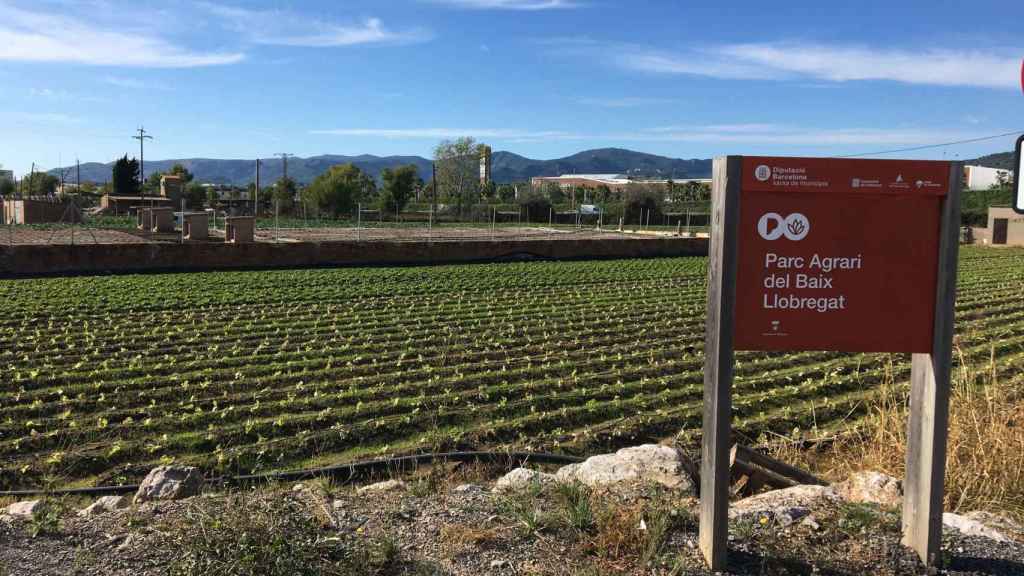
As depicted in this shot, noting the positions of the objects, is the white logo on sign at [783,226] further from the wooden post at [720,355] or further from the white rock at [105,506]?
the white rock at [105,506]

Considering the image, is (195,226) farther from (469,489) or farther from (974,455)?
(974,455)

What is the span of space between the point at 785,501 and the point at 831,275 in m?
1.42

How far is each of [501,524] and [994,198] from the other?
77673 millimetres

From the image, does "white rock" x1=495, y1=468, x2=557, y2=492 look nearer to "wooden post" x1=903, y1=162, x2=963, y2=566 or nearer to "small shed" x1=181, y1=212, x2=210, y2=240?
"wooden post" x1=903, y1=162, x2=963, y2=566

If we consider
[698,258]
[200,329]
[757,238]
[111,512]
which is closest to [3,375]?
[200,329]

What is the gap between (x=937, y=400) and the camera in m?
3.85

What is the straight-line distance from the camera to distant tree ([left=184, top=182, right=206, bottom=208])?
68.5m

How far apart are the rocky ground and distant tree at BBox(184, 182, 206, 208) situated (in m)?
66.8

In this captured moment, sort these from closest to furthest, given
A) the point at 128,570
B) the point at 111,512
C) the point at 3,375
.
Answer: the point at 128,570
the point at 111,512
the point at 3,375

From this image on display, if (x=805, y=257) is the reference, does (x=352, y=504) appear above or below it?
below

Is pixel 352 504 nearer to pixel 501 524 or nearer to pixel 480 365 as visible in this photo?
pixel 501 524

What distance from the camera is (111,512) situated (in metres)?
4.77

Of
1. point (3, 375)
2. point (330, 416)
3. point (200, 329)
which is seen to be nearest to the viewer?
point (330, 416)

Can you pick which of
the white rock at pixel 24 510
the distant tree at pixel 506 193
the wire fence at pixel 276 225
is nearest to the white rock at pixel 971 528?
the white rock at pixel 24 510
